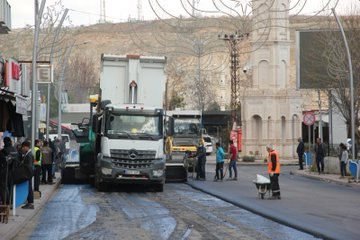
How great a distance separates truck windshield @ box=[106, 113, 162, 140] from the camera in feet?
84.8

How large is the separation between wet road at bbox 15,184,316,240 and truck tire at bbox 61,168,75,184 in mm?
6652

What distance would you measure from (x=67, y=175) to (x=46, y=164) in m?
3.63

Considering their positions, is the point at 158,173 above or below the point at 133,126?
below

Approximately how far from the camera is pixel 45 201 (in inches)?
885

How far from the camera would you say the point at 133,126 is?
26.0 m

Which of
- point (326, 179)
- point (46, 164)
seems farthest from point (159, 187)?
point (326, 179)

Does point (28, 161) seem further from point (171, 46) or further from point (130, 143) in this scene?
point (171, 46)

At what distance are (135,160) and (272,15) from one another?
33.3m

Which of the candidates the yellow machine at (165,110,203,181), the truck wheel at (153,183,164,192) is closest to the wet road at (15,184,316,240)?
the truck wheel at (153,183,164,192)

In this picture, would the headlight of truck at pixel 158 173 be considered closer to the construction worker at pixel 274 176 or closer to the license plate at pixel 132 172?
the license plate at pixel 132 172

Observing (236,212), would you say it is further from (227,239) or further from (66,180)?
(66,180)

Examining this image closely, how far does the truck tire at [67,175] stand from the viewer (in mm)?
31625

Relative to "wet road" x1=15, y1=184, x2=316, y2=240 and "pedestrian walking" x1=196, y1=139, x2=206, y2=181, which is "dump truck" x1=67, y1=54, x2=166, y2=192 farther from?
"pedestrian walking" x1=196, y1=139, x2=206, y2=181

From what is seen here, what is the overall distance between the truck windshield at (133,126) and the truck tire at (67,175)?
635 centimetres
